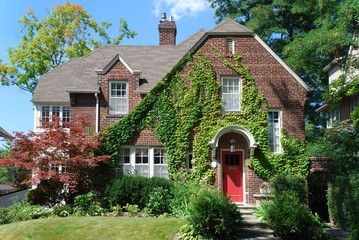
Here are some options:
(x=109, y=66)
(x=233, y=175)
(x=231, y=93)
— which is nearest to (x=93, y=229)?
(x=233, y=175)

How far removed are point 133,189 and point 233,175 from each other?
4.68 metres

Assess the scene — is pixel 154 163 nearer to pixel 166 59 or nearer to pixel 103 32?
pixel 166 59

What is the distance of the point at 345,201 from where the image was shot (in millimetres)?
11594

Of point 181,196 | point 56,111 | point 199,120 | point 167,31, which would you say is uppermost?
point 167,31

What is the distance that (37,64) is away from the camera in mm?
26938

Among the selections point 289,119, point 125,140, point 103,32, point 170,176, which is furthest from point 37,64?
point 289,119

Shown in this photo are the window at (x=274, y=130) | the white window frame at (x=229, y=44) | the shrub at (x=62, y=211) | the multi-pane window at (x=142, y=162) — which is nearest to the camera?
the shrub at (x=62, y=211)

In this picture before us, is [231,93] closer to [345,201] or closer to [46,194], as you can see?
[345,201]

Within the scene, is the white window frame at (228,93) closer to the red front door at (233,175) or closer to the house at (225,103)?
the house at (225,103)

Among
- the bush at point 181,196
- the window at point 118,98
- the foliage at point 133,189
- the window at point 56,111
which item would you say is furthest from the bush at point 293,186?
the window at point 56,111

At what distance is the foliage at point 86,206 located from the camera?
1330cm

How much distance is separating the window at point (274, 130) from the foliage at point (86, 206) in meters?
8.17

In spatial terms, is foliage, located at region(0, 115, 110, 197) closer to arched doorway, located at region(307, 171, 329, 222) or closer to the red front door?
the red front door

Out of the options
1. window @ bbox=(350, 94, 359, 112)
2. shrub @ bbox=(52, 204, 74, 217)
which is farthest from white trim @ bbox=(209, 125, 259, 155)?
window @ bbox=(350, 94, 359, 112)
